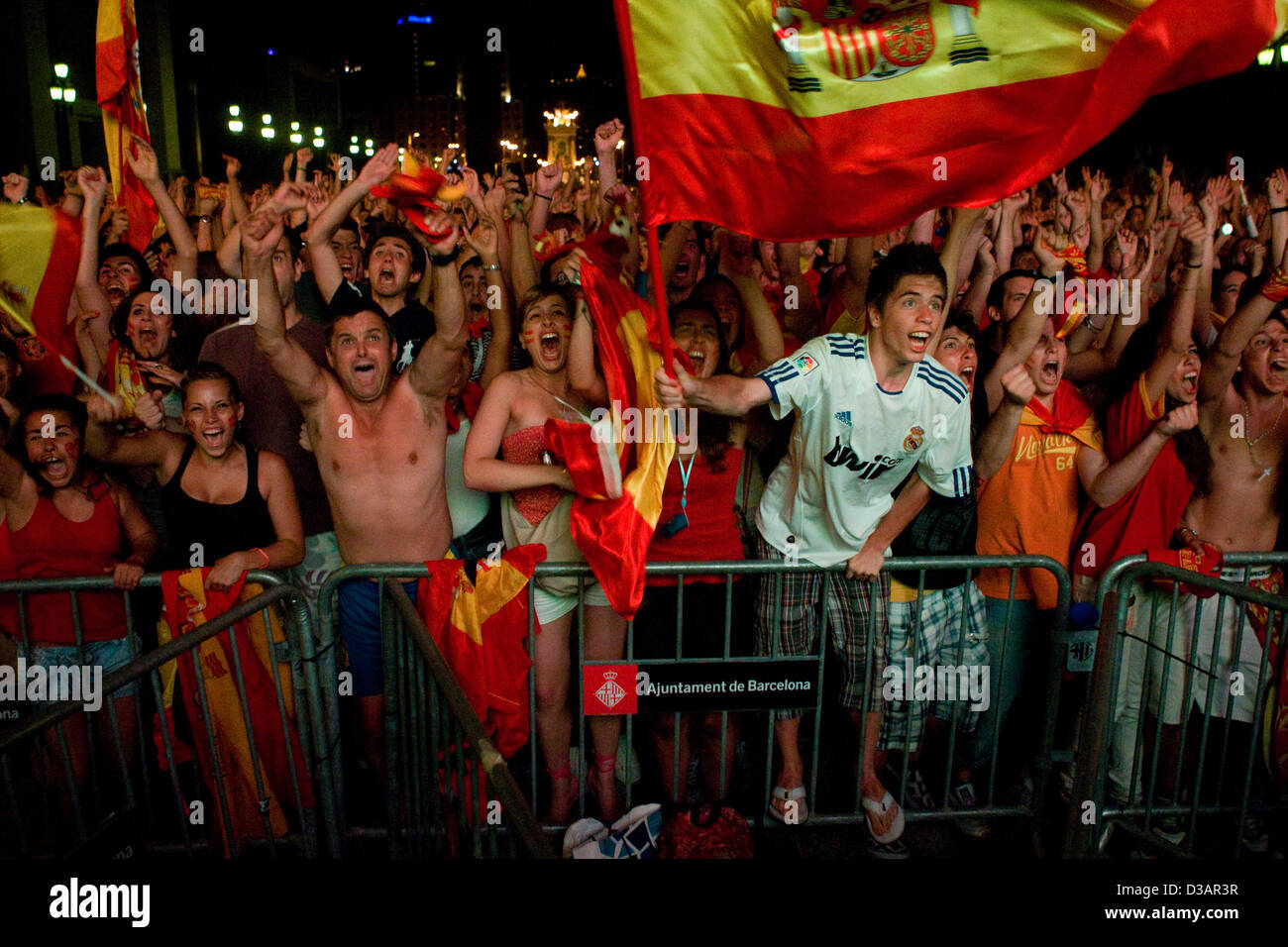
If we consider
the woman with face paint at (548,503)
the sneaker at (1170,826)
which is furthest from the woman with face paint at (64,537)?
the sneaker at (1170,826)

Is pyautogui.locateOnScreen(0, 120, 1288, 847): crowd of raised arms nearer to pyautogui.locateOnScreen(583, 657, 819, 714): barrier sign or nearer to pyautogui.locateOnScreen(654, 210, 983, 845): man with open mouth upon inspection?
pyautogui.locateOnScreen(654, 210, 983, 845): man with open mouth

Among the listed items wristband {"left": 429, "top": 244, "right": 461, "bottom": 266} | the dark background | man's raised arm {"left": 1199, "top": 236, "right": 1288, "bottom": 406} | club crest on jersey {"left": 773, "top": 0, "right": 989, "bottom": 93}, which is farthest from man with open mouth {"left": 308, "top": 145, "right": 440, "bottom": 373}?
man's raised arm {"left": 1199, "top": 236, "right": 1288, "bottom": 406}

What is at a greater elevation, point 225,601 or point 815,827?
point 225,601

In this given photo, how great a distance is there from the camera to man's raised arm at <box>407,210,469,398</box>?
340cm

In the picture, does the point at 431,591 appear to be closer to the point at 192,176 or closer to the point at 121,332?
the point at 121,332

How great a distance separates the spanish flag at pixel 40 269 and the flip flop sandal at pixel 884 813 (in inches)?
148

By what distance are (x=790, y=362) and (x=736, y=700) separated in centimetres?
135

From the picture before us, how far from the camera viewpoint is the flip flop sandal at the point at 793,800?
3.51 meters

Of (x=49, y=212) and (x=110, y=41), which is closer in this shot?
(x=49, y=212)

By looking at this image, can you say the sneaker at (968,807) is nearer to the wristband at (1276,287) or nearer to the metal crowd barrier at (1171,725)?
the metal crowd barrier at (1171,725)

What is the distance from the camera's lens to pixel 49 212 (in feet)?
12.1

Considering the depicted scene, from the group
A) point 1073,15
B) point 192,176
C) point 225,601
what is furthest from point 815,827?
point 192,176

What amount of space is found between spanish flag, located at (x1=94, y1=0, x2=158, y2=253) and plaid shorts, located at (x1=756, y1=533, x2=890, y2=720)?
13.9 feet
